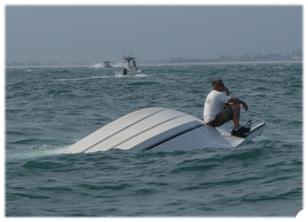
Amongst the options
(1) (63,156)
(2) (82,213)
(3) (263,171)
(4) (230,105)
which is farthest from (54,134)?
(2) (82,213)

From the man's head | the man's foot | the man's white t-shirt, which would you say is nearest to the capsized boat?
the man's foot

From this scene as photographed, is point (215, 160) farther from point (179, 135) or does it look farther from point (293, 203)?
point (293, 203)

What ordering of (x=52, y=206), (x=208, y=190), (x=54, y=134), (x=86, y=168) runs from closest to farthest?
(x=52, y=206), (x=208, y=190), (x=86, y=168), (x=54, y=134)

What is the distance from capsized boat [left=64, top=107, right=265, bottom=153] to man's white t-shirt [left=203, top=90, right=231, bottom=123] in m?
0.19

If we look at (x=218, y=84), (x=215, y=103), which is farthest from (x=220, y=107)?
(x=218, y=84)

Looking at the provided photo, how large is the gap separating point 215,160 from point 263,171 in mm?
901

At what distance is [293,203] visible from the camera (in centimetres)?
759

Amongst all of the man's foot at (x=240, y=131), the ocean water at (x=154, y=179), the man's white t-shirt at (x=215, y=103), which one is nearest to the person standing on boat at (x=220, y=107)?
the man's white t-shirt at (x=215, y=103)

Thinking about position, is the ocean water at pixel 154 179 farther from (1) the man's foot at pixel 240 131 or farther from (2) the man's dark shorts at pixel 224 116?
(2) the man's dark shorts at pixel 224 116

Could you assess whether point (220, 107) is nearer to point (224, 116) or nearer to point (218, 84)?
point (224, 116)

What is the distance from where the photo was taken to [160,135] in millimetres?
Result: 10836

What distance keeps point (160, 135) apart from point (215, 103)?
1.16 metres

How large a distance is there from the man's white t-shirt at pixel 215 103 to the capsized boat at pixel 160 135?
0.19 m

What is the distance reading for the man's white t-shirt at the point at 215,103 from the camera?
11234mm
